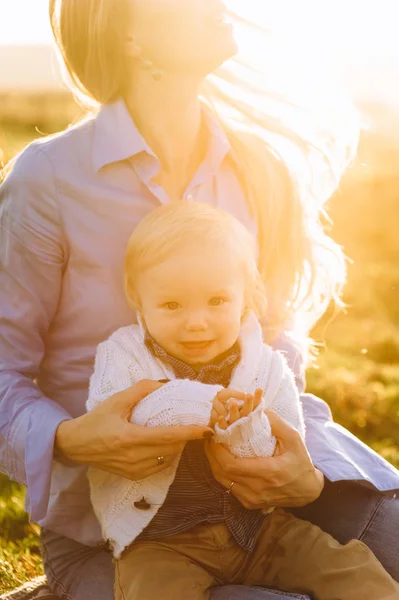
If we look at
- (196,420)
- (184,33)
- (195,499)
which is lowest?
(195,499)

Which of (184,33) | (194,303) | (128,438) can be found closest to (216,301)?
(194,303)

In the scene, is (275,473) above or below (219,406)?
below

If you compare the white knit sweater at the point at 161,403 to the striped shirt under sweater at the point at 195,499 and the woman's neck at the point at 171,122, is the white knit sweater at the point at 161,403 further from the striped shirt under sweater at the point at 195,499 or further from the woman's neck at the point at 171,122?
the woman's neck at the point at 171,122

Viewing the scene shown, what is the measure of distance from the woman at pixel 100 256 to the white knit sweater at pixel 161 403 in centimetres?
9

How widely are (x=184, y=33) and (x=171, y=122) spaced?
32 cm

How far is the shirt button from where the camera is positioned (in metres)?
2.49

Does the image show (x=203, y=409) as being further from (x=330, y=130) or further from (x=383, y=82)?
(x=383, y=82)

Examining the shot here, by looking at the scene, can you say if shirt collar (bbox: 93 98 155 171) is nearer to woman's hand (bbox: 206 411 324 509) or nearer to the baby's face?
the baby's face

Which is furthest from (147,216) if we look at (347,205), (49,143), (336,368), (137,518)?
(347,205)

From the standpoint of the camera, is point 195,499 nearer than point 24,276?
Yes

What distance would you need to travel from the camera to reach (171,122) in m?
2.88

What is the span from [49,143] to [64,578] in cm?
136

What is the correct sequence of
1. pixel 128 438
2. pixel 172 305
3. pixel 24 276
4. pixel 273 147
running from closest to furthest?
pixel 128 438, pixel 172 305, pixel 24 276, pixel 273 147

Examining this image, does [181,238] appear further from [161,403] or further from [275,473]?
[275,473]
